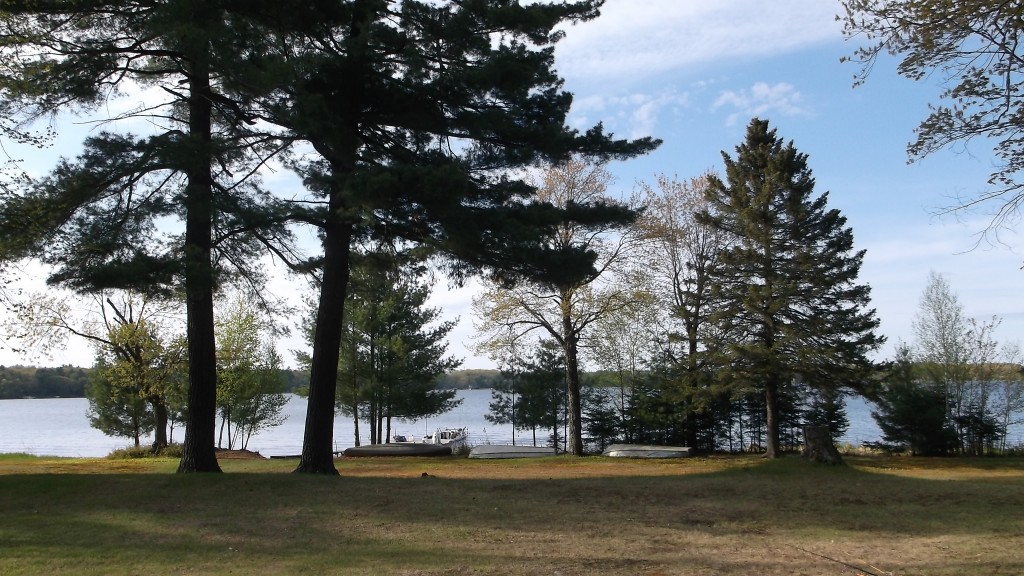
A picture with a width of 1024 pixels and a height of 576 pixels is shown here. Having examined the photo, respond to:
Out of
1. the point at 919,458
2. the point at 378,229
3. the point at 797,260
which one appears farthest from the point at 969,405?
the point at 378,229

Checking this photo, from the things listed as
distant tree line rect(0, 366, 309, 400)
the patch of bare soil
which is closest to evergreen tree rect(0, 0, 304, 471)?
the patch of bare soil

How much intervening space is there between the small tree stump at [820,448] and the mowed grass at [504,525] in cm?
189

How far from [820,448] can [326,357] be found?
991 cm

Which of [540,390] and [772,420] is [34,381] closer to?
[540,390]

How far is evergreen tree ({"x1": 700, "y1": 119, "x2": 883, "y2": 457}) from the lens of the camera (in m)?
22.3

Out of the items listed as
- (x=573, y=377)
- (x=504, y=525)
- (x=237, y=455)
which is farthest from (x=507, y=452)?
(x=504, y=525)

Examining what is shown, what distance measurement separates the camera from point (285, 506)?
9336 mm

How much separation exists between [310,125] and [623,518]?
23.6 ft

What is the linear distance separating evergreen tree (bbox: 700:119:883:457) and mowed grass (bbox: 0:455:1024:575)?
9.78 metres

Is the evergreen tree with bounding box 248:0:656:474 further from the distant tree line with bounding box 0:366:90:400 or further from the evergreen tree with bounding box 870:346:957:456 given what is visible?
the distant tree line with bounding box 0:366:90:400

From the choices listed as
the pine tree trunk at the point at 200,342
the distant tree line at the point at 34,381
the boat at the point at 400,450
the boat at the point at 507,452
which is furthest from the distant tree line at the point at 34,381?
the pine tree trunk at the point at 200,342

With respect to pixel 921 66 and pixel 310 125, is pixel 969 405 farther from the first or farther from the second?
pixel 310 125

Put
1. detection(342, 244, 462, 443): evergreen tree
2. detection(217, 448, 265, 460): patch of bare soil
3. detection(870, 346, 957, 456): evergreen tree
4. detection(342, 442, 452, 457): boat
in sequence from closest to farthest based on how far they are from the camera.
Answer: detection(217, 448, 265, 460): patch of bare soil < detection(342, 442, 452, 457): boat < detection(870, 346, 957, 456): evergreen tree < detection(342, 244, 462, 443): evergreen tree

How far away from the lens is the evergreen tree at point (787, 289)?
22266mm
